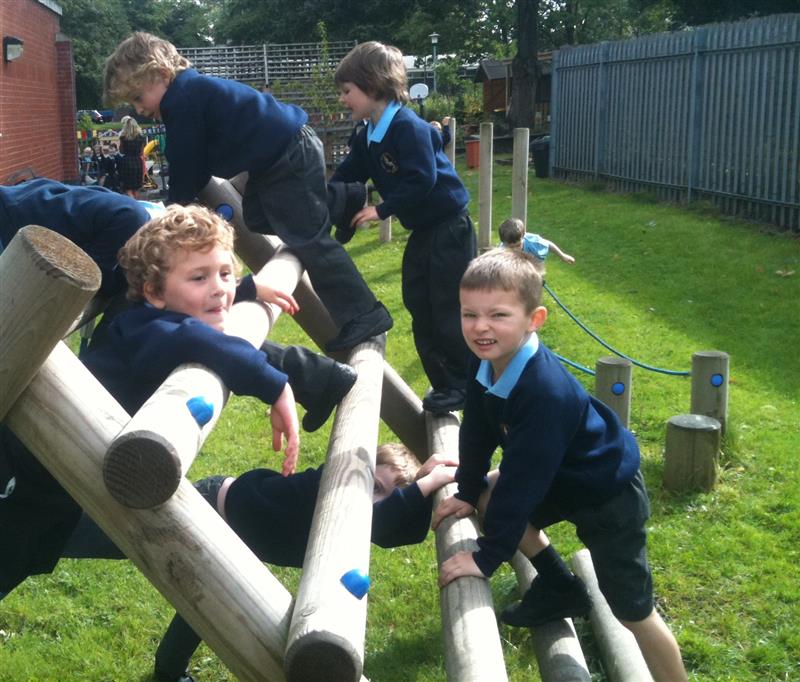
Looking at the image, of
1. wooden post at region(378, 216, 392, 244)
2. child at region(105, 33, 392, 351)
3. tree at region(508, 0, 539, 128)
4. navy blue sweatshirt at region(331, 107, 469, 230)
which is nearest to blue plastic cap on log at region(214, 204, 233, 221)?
child at region(105, 33, 392, 351)

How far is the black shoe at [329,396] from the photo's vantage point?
300cm

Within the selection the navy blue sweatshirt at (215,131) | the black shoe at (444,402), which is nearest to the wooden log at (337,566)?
the black shoe at (444,402)

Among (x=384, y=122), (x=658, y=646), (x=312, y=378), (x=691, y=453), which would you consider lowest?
(x=691, y=453)

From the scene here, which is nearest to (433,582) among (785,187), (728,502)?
(728,502)

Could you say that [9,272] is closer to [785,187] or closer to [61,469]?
[61,469]

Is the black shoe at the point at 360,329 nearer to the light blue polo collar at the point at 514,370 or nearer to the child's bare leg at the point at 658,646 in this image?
the light blue polo collar at the point at 514,370

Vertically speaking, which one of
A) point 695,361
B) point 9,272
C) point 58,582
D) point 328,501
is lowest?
point 58,582

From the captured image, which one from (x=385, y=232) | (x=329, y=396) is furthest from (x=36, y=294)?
(x=385, y=232)

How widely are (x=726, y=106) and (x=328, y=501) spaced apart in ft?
42.3

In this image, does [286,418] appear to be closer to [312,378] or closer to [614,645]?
[312,378]

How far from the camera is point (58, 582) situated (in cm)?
484

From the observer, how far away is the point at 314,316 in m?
4.32

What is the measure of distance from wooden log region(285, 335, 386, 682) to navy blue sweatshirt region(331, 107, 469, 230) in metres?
1.59

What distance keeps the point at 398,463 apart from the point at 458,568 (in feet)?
3.41
